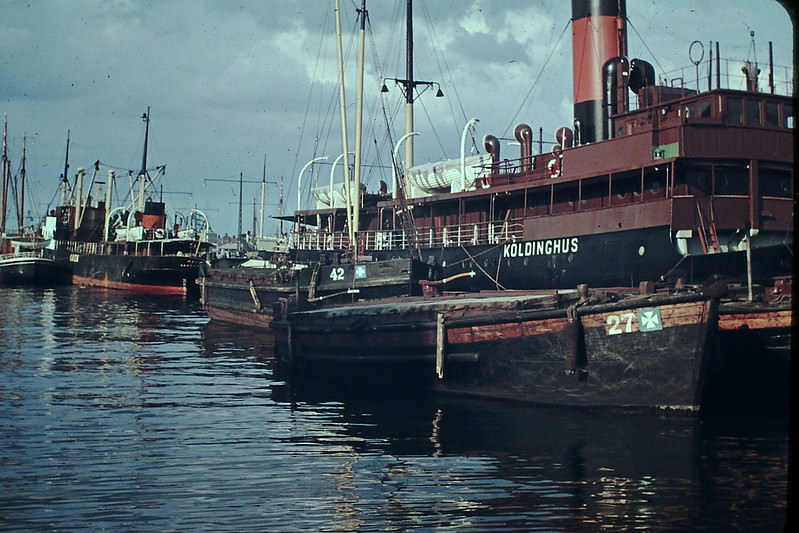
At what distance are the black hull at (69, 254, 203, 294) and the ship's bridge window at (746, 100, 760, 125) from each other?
44.3 metres

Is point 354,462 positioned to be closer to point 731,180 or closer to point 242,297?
point 731,180

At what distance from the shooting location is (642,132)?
23.8 meters

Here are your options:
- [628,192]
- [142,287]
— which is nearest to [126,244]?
[142,287]

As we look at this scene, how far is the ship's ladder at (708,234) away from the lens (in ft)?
72.1

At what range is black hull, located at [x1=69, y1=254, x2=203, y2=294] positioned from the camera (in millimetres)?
62219

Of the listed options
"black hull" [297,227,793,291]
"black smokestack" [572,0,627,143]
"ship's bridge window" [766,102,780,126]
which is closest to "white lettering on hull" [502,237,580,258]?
"black hull" [297,227,793,291]

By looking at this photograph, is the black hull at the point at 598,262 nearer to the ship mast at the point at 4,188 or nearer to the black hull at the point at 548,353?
the black hull at the point at 548,353

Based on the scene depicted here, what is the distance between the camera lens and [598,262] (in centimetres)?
2445

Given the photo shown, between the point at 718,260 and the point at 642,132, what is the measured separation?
5.21m

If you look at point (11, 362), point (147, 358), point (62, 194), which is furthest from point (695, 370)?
point (62, 194)

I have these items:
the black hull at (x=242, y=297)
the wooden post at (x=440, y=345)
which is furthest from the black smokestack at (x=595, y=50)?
the wooden post at (x=440, y=345)

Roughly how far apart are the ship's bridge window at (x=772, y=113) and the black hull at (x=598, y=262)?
4.92m

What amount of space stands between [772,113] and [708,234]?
4.48 meters

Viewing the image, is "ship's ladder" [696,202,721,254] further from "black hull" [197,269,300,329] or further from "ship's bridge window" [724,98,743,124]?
"black hull" [197,269,300,329]
